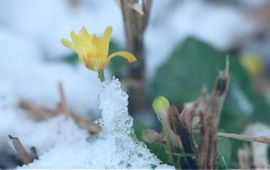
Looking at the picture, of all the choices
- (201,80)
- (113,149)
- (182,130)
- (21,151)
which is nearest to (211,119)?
(182,130)

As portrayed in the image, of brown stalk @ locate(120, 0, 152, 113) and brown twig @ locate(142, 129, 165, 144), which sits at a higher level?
brown stalk @ locate(120, 0, 152, 113)

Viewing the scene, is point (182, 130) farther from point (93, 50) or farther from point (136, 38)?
point (136, 38)

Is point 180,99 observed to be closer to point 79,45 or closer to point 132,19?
point 132,19

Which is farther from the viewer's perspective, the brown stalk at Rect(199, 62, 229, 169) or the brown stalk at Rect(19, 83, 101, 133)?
the brown stalk at Rect(19, 83, 101, 133)

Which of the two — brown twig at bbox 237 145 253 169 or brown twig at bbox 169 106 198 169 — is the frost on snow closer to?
brown twig at bbox 169 106 198 169

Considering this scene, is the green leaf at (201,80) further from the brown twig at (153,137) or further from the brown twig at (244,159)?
the brown twig at (153,137)

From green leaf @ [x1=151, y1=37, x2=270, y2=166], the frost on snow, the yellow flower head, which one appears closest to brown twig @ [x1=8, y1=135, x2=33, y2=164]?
the frost on snow

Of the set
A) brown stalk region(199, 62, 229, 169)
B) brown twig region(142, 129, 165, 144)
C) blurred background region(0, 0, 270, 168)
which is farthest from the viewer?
blurred background region(0, 0, 270, 168)

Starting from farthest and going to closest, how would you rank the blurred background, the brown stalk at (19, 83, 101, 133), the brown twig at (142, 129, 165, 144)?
the blurred background
the brown stalk at (19, 83, 101, 133)
the brown twig at (142, 129, 165, 144)
